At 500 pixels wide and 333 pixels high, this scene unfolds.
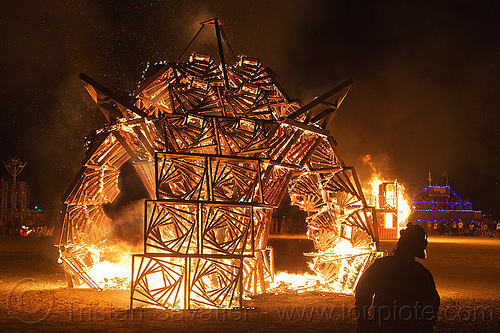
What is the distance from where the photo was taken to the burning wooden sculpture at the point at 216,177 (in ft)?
29.9

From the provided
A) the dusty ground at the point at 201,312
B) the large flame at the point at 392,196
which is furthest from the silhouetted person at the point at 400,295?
the large flame at the point at 392,196

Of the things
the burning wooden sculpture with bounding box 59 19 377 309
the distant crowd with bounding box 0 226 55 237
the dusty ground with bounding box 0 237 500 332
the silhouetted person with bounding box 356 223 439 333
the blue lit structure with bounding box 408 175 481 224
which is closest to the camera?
the silhouetted person with bounding box 356 223 439 333

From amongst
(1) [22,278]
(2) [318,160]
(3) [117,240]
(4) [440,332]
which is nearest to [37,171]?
(3) [117,240]

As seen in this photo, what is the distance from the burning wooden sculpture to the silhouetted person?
14.0 feet

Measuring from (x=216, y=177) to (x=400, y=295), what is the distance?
19.9 ft

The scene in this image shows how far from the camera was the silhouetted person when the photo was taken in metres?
4.41

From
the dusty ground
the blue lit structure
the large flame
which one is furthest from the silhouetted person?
the blue lit structure

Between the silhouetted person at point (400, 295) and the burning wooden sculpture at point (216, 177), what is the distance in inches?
168

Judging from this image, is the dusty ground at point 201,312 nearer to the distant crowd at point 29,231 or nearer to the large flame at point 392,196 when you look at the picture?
the distant crowd at point 29,231

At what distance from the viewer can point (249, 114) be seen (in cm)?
1002

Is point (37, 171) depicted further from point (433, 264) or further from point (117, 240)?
point (433, 264)

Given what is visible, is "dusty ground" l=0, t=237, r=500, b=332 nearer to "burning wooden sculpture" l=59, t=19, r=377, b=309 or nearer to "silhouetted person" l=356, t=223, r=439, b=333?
"burning wooden sculpture" l=59, t=19, r=377, b=309

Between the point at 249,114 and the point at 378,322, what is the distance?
6140 millimetres

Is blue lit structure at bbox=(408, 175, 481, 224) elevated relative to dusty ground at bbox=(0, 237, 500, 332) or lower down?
elevated
